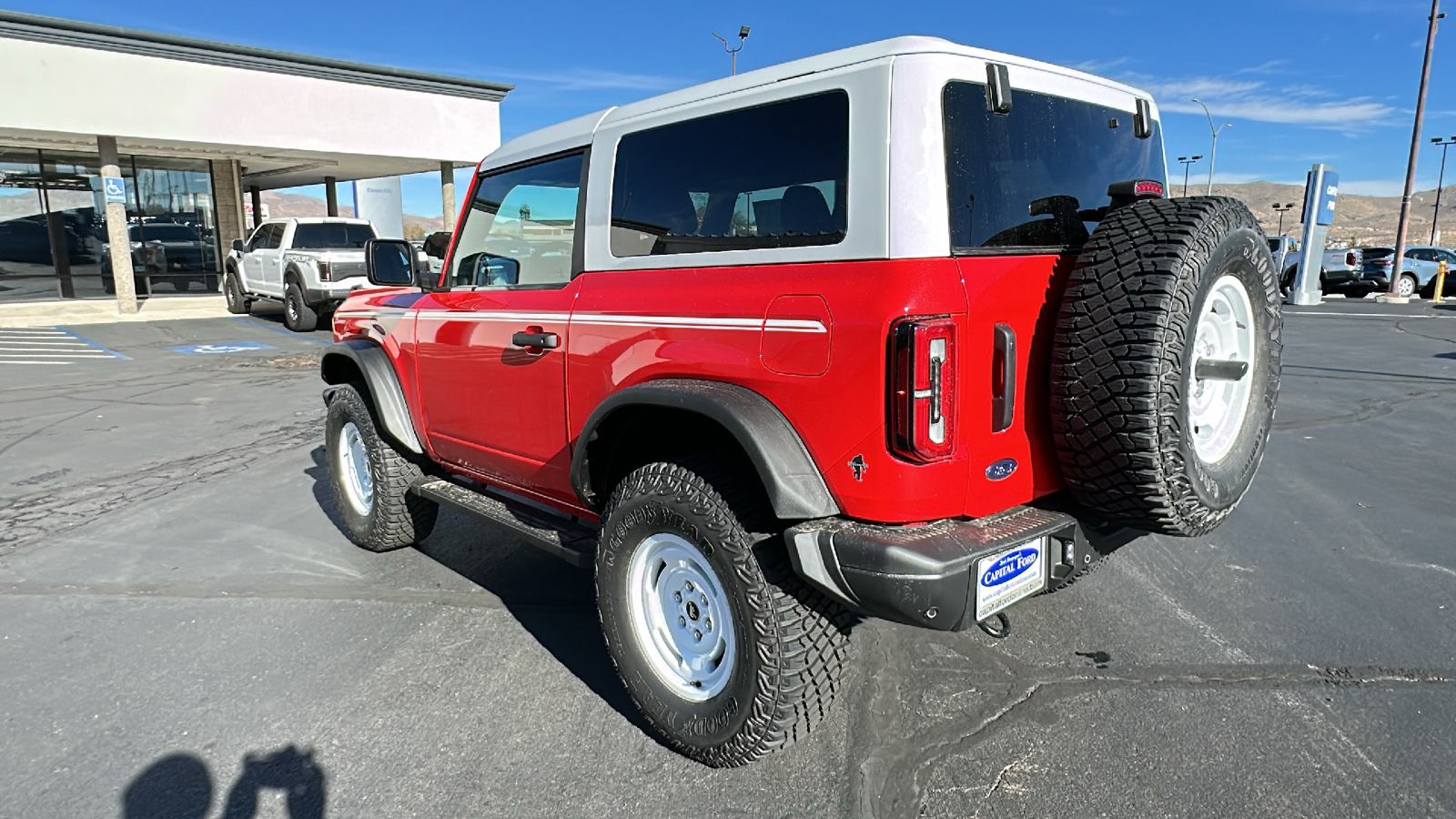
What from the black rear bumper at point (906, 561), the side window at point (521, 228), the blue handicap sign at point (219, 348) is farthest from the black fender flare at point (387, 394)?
the blue handicap sign at point (219, 348)

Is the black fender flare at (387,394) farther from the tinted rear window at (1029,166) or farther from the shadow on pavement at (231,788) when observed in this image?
the tinted rear window at (1029,166)

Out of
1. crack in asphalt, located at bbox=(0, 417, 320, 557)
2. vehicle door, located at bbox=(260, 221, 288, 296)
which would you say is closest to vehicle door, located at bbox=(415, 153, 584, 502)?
crack in asphalt, located at bbox=(0, 417, 320, 557)

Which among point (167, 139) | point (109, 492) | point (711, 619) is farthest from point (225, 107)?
point (711, 619)

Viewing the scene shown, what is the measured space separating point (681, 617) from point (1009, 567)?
1061 millimetres

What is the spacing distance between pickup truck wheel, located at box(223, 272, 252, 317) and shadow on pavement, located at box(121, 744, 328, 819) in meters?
19.0

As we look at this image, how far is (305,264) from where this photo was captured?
596 inches

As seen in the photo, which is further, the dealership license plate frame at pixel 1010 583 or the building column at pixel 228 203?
the building column at pixel 228 203

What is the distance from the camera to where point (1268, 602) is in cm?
374

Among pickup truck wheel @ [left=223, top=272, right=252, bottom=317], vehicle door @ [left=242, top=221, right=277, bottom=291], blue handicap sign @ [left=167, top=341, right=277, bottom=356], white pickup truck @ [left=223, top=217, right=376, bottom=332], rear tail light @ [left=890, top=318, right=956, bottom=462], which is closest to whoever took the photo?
rear tail light @ [left=890, top=318, right=956, bottom=462]

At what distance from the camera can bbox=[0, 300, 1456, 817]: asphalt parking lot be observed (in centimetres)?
252

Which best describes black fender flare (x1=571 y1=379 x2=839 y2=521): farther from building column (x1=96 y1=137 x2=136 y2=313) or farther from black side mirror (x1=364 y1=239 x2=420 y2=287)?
building column (x1=96 y1=137 x2=136 y2=313)

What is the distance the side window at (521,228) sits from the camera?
10.9ft

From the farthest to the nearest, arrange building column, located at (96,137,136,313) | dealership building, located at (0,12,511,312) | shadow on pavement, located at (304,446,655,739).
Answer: building column, located at (96,137,136,313)
dealership building, located at (0,12,511,312)
shadow on pavement, located at (304,446,655,739)

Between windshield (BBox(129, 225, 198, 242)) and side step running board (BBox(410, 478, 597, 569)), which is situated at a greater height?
windshield (BBox(129, 225, 198, 242))
